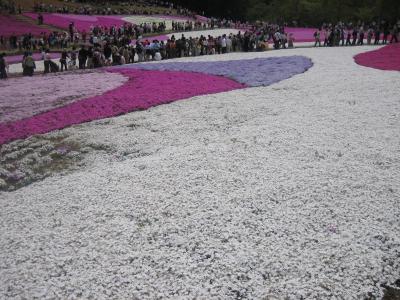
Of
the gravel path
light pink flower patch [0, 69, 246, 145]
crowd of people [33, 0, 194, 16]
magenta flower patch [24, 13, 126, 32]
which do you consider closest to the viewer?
the gravel path

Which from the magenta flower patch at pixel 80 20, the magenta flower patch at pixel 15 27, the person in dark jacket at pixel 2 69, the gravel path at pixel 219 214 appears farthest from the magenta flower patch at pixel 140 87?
the magenta flower patch at pixel 80 20

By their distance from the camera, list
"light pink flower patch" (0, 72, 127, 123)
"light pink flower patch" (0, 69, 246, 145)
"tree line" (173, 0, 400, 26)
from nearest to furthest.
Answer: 1. "light pink flower patch" (0, 69, 246, 145)
2. "light pink flower patch" (0, 72, 127, 123)
3. "tree line" (173, 0, 400, 26)

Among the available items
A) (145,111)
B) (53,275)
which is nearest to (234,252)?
(53,275)

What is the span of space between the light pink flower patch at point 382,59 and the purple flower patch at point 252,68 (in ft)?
12.3

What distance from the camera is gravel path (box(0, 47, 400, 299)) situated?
795cm

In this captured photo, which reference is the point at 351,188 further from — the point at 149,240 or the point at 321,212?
the point at 149,240

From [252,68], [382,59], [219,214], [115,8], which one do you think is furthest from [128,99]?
[115,8]

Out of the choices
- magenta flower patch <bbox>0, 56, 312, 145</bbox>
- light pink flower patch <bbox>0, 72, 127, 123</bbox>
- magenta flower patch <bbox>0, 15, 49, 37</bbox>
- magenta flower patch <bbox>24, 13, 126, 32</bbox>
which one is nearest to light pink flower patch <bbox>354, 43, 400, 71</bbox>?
magenta flower patch <bbox>0, 56, 312, 145</bbox>

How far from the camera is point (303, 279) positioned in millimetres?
7812

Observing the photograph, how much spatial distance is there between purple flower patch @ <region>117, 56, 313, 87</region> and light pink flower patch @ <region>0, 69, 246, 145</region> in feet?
3.82

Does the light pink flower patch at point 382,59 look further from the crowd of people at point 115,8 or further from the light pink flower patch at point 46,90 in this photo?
the crowd of people at point 115,8

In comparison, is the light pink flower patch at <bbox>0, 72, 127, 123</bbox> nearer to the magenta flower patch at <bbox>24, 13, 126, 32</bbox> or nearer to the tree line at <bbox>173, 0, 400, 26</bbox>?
the magenta flower patch at <bbox>24, 13, 126, 32</bbox>

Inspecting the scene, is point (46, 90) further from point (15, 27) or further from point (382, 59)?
point (15, 27)

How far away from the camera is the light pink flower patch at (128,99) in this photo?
18156 mm
